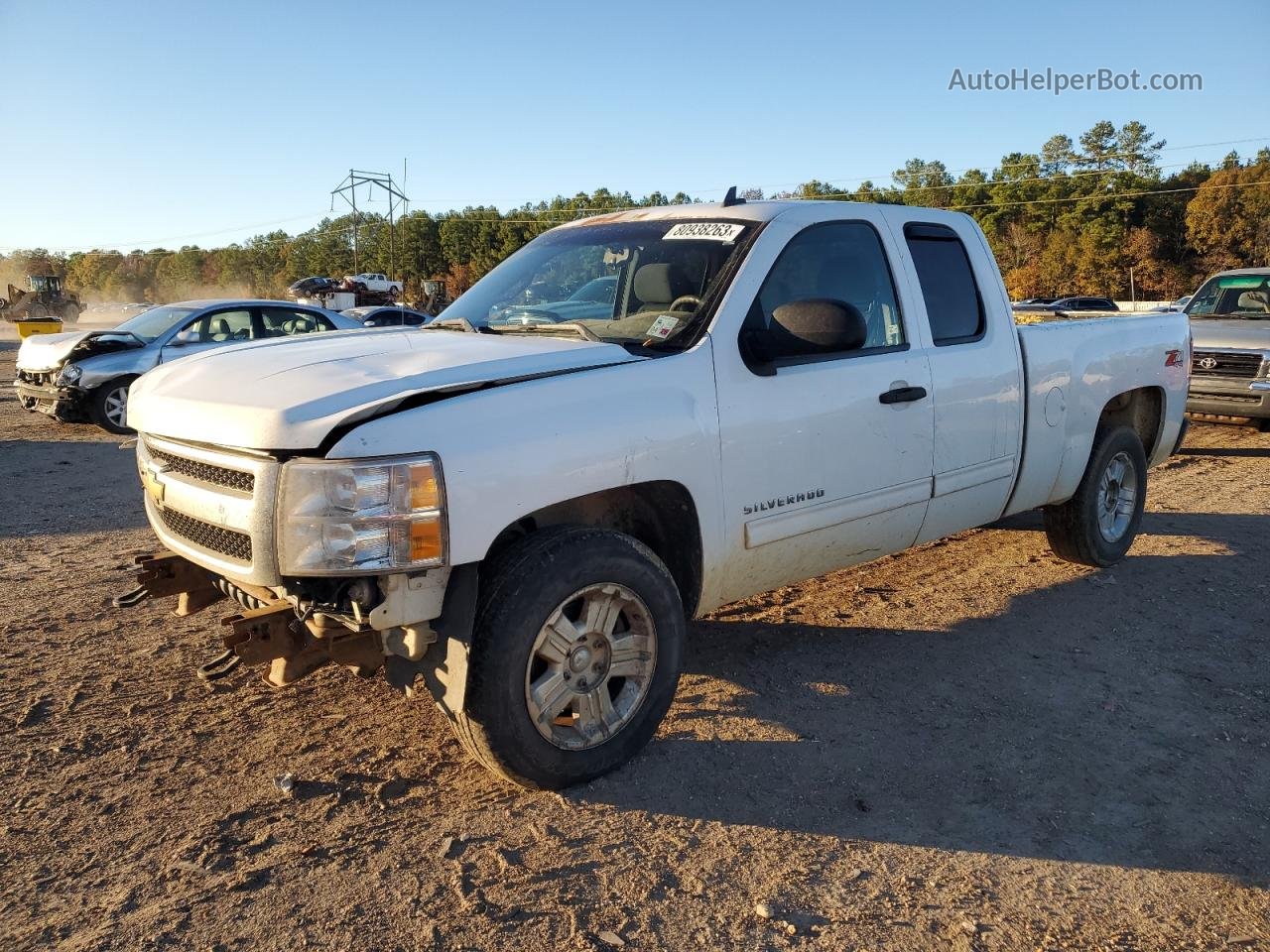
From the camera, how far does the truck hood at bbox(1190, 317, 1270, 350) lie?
33.6ft

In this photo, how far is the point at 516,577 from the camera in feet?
9.75

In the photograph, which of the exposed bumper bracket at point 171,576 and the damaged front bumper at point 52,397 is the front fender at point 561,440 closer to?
the exposed bumper bracket at point 171,576

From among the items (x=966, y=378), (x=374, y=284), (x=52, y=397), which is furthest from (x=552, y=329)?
(x=374, y=284)

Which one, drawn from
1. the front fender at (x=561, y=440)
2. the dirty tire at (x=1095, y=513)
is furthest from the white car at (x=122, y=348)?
the front fender at (x=561, y=440)

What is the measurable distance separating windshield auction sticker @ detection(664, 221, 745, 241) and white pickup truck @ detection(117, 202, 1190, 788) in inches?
0.8

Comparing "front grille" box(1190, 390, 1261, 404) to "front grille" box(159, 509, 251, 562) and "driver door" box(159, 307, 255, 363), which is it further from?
"driver door" box(159, 307, 255, 363)

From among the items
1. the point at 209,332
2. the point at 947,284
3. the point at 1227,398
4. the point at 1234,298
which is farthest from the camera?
the point at 209,332

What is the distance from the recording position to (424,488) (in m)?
2.75

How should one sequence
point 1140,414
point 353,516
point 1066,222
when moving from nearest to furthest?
1. point 353,516
2. point 1140,414
3. point 1066,222

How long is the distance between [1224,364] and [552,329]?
954 centimetres

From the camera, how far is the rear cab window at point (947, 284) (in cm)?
454

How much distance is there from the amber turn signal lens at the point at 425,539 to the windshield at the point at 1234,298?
A: 11442mm

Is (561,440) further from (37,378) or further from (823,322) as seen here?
(37,378)

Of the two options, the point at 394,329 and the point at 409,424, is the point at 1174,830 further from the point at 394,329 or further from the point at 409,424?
the point at 394,329
